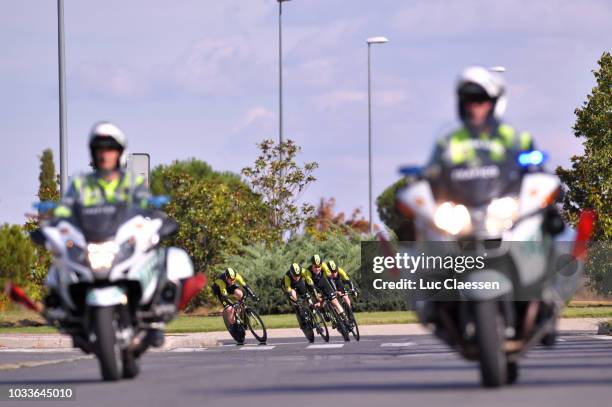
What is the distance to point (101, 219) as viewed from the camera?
12875 mm

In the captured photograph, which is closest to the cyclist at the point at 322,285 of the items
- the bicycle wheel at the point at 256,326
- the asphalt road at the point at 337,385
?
the bicycle wheel at the point at 256,326

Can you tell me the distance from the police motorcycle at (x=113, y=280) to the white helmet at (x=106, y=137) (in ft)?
2.18

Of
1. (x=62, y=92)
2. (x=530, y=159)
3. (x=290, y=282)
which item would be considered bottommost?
(x=290, y=282)

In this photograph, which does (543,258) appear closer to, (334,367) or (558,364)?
(558,364)

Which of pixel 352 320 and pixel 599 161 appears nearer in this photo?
pixel 352 320

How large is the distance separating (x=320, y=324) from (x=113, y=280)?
19.7 m

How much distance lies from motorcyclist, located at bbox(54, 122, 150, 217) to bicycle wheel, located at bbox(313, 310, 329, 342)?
18539mm

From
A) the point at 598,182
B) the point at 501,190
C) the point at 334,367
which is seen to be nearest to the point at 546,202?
the point at 501,190

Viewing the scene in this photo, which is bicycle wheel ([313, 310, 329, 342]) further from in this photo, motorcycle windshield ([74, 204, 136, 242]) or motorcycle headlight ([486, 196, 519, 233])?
motorcycle headlight ([486, 196, 519, 233])

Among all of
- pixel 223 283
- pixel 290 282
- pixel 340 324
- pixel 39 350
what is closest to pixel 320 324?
pixel 340 324

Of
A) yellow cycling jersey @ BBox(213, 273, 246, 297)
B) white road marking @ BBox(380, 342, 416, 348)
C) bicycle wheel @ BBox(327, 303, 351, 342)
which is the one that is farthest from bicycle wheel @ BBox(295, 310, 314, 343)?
white road marking @ BBox(380, 342, 416, 348)

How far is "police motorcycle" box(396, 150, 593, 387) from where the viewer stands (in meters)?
10.7

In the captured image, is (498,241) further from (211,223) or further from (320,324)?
(211,223)

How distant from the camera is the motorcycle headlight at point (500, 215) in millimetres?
10875
